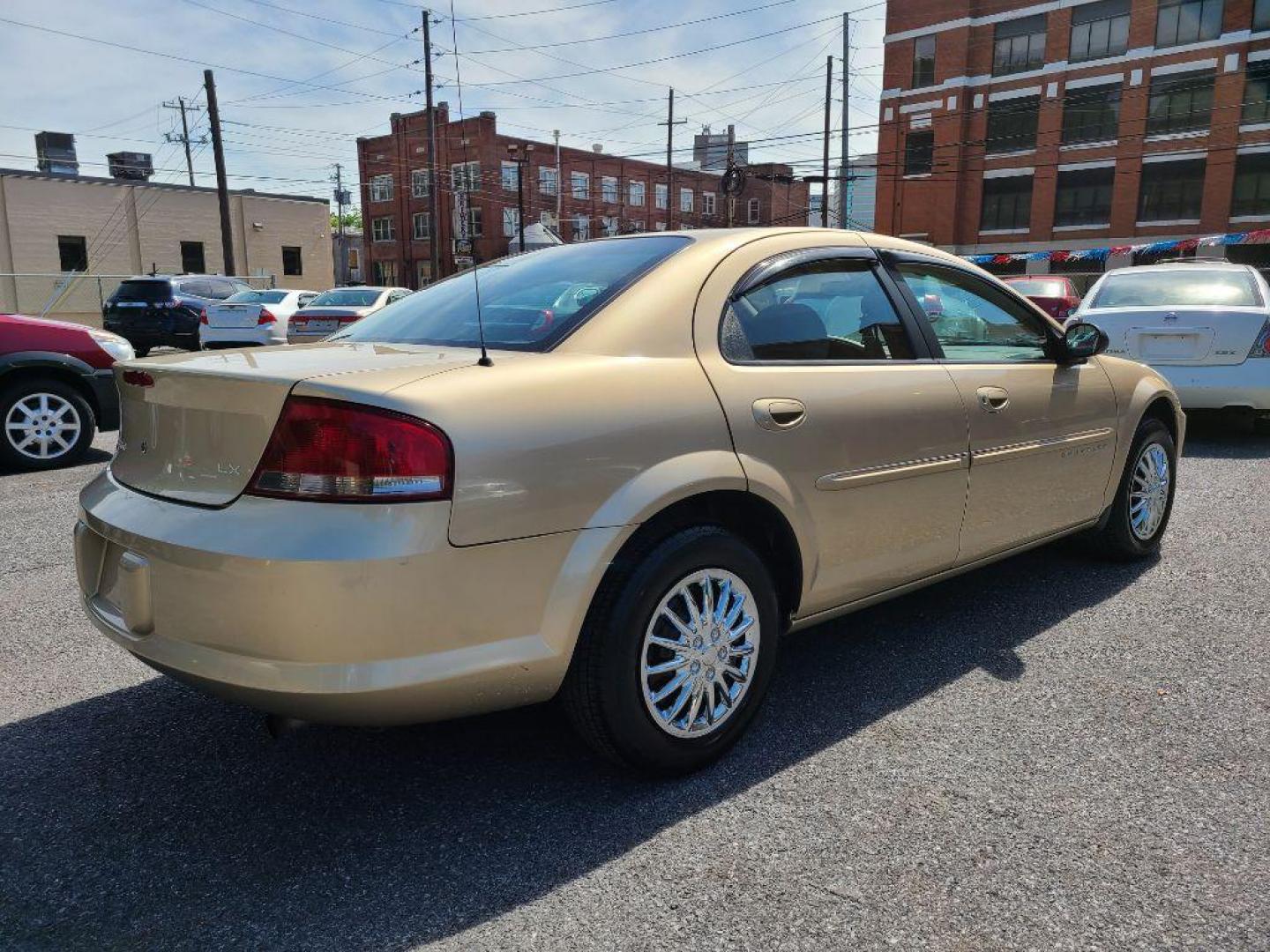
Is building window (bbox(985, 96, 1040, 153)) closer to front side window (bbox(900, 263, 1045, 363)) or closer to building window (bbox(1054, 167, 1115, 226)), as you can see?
building window (bbox(1054, 167, 1115, 226))

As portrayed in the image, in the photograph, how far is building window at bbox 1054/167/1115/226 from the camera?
4122cm

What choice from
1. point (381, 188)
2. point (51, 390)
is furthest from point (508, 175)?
point (51, 390)

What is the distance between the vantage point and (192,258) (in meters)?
37.5

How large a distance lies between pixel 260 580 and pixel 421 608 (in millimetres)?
352

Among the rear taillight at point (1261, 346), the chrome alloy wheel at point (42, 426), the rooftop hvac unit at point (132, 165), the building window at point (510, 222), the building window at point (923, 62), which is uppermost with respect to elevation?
the building window at point (923, 62)

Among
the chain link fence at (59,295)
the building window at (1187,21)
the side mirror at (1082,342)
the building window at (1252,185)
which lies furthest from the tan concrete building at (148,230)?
the building window at (1252,185)

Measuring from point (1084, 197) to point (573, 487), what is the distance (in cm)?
4611

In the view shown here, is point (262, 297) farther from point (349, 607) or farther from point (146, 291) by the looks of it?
point (349, 607)

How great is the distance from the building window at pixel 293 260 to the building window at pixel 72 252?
7335 millimetres

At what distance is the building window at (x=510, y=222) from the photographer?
174 feet

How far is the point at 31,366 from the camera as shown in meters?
6.97

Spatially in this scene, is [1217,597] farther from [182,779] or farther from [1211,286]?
[1211,286]

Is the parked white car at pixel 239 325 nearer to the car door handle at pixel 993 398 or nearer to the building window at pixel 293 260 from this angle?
the car door handle at pixel 993 398

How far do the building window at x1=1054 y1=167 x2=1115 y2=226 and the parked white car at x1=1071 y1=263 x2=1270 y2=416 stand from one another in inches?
1471
